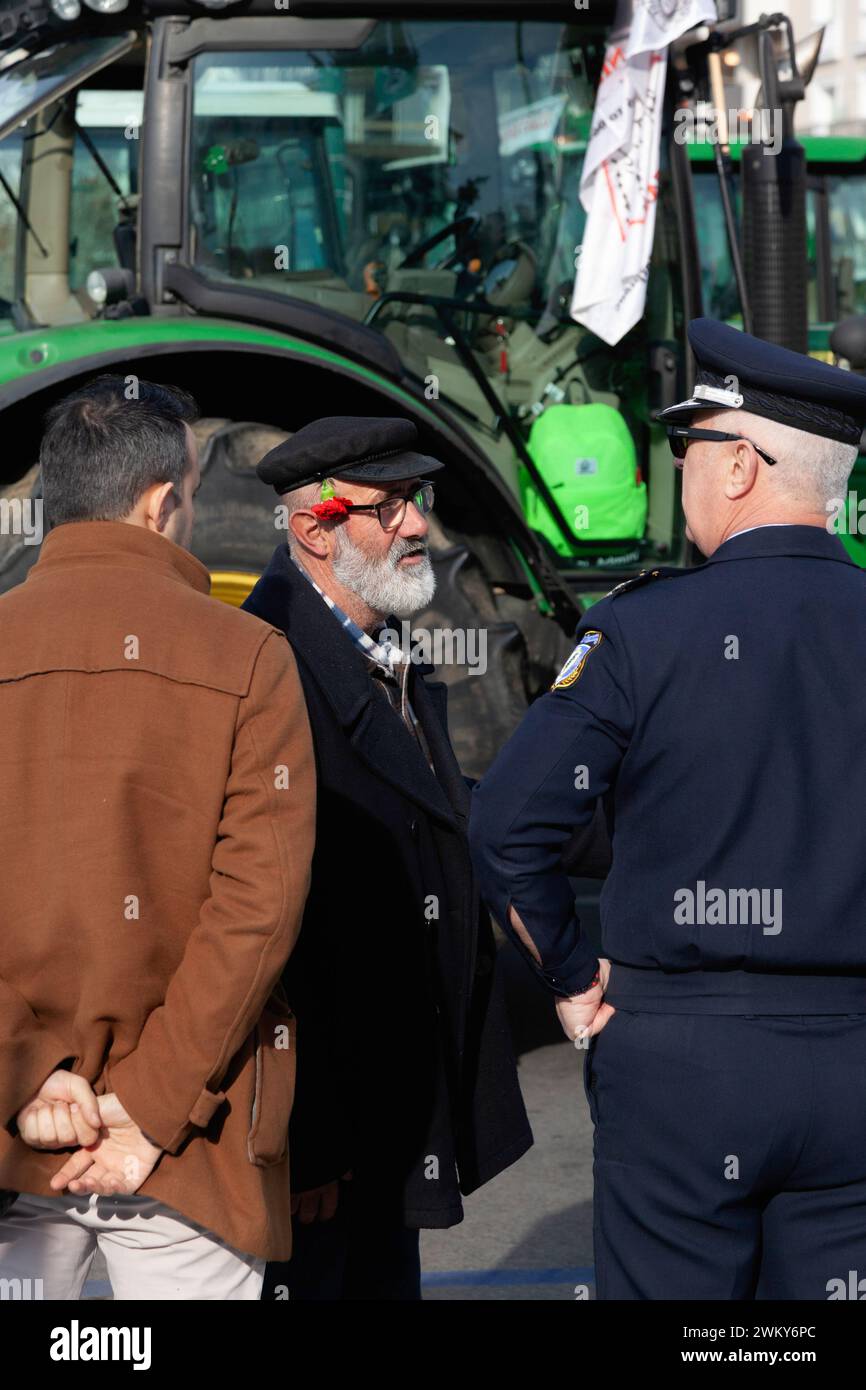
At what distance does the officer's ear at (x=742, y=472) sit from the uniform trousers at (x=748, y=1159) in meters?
0.63

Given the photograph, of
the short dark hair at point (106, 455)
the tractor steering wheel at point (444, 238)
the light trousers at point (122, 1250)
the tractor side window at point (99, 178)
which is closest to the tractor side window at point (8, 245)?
the tractor side window at point (99, 178)

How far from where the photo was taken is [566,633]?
500 centimetres

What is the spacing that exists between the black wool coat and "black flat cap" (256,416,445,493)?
5.7 inches

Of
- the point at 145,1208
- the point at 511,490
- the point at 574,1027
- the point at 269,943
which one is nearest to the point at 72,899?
the point at 269,943

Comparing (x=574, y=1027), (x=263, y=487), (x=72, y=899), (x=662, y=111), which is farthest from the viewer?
(x=662, y=111)

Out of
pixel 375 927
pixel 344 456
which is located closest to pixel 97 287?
pixel 344 456

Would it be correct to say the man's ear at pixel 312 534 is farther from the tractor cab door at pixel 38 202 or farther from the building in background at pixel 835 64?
the building in background at pixel 835 64

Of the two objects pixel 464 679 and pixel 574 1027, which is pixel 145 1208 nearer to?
pixel 574 1027

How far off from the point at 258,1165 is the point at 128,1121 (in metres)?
0.17

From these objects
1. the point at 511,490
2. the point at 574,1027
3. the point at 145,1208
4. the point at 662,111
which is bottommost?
the point at 145,1208

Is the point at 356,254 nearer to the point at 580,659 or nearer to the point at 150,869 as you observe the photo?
the point at 580,659

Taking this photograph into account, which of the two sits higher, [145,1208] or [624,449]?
[624,449]

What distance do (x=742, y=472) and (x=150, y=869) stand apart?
2.83ft

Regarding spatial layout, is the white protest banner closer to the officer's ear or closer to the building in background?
the officer's ear
